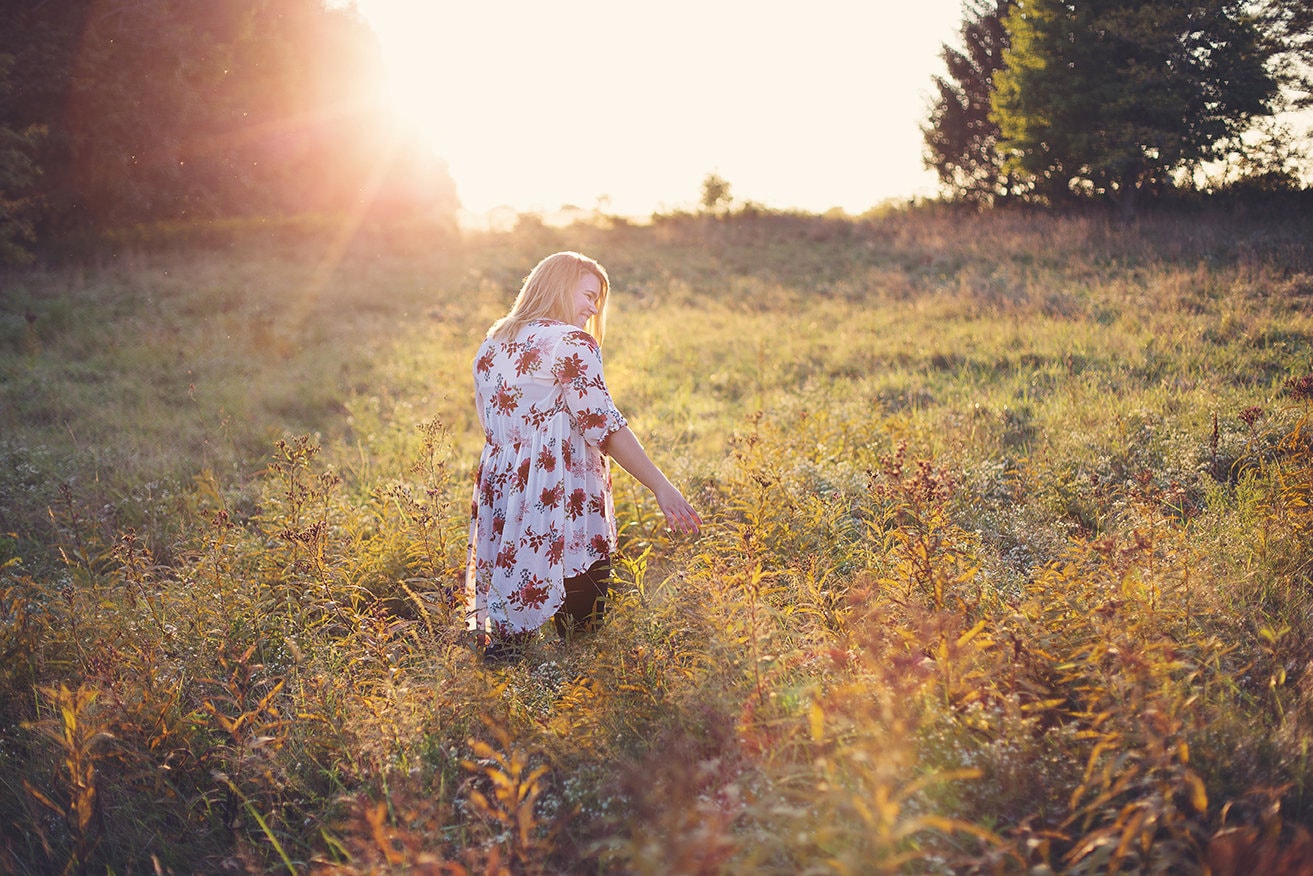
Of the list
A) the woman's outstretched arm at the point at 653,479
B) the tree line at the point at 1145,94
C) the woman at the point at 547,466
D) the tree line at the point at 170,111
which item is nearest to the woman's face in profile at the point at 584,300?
the woman at the point at 547,466

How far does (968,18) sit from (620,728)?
2977 centimetres

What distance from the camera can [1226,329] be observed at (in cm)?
760

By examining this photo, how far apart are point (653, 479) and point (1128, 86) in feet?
64.9

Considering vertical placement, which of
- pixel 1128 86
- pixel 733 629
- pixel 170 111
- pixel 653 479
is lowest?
pixel 733 629

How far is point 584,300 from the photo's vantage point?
333cm

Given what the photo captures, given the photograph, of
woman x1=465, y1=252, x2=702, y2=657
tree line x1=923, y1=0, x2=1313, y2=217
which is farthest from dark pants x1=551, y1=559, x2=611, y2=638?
tree line x1=923, y1=0, x2=1313, y2=217

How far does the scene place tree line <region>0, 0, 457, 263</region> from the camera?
1331 cm

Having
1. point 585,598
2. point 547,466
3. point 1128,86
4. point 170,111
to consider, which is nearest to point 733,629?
point 585,598

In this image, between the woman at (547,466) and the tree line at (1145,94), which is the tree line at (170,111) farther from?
the tree line at (1145,94)

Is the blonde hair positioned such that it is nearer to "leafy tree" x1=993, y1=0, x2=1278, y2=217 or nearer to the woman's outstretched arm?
the woman's outstretched arm

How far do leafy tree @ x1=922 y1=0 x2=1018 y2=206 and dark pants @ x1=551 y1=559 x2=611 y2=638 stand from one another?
2527 centimetres

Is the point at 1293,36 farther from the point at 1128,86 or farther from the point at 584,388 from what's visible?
the point at 584,388

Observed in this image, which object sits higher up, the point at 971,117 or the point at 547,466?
the point at 971,117

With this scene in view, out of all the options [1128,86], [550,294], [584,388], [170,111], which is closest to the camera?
[584,388]
